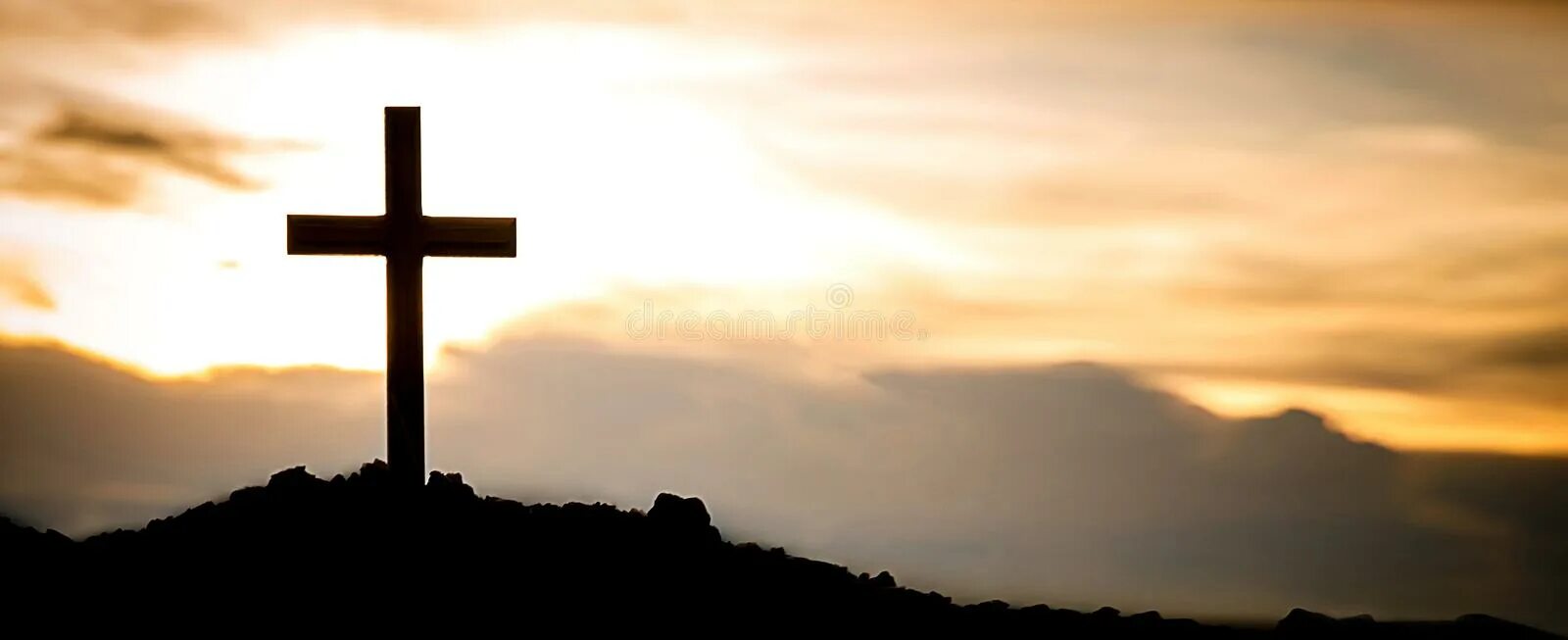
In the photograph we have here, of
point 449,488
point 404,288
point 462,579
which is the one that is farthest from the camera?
point 404,288

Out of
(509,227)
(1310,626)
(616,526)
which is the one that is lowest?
(1310,626)

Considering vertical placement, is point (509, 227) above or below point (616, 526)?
above

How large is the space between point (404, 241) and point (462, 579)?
16.3 ft

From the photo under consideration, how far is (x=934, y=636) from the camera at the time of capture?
67.5 feet

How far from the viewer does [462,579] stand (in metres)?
19.6

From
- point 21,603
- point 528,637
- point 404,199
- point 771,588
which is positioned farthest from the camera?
point 404,199

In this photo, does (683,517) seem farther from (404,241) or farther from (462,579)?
(404,241)

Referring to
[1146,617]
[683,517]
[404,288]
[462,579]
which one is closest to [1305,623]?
[1146,617]

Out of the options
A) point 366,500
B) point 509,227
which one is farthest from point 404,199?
point 366,500

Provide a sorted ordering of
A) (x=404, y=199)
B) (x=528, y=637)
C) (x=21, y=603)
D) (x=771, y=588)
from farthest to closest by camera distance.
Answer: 1. (x=404, y=199)
2. (x=771, y=588)
3. (x=21, y=603)
4. (x=528, y=637)

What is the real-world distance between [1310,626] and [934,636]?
467 cm

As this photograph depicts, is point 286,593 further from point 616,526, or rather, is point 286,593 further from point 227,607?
point 616,526

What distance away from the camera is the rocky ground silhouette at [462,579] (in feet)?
62.4

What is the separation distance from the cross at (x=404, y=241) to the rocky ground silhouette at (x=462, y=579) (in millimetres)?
1233
